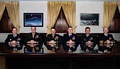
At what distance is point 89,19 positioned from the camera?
7.24 metres

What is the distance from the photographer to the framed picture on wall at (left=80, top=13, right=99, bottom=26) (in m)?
7.22

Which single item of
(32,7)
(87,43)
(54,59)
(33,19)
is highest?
(32,7)

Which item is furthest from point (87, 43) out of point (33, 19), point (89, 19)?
point (33, 19)

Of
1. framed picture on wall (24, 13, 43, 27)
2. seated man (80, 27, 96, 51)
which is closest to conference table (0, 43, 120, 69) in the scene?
seated man (80, 27, 96, 51)

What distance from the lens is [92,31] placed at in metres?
7.29

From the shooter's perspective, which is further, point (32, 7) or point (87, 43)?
point (32, 7)

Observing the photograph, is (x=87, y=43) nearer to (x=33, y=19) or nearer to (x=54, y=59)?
(x=54, y=59)

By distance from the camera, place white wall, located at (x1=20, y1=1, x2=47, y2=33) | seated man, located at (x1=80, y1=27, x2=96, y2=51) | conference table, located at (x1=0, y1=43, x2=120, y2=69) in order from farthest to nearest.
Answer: white wall, located at (x1=20, y1=1, x2=47, y2=33)
seated man, located at (x1=80, y1=27, x2=96, y2=51)
conference table, located at (x1=0, y1=43, x2=120, y2=69)

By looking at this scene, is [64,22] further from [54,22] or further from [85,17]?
[85,17]

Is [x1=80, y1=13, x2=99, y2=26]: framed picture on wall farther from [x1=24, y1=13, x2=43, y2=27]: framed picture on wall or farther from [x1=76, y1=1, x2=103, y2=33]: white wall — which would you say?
[x1=24, y1=13, x2=43, y2=27]: framed picture on wall

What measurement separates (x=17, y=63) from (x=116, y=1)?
5682mm

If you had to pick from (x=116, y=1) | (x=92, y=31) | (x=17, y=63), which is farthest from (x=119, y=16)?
(x=17, y=63)

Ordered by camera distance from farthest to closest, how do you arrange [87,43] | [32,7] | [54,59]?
[32,7] → [87,43] → [54,59]

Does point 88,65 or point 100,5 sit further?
point 100,5
